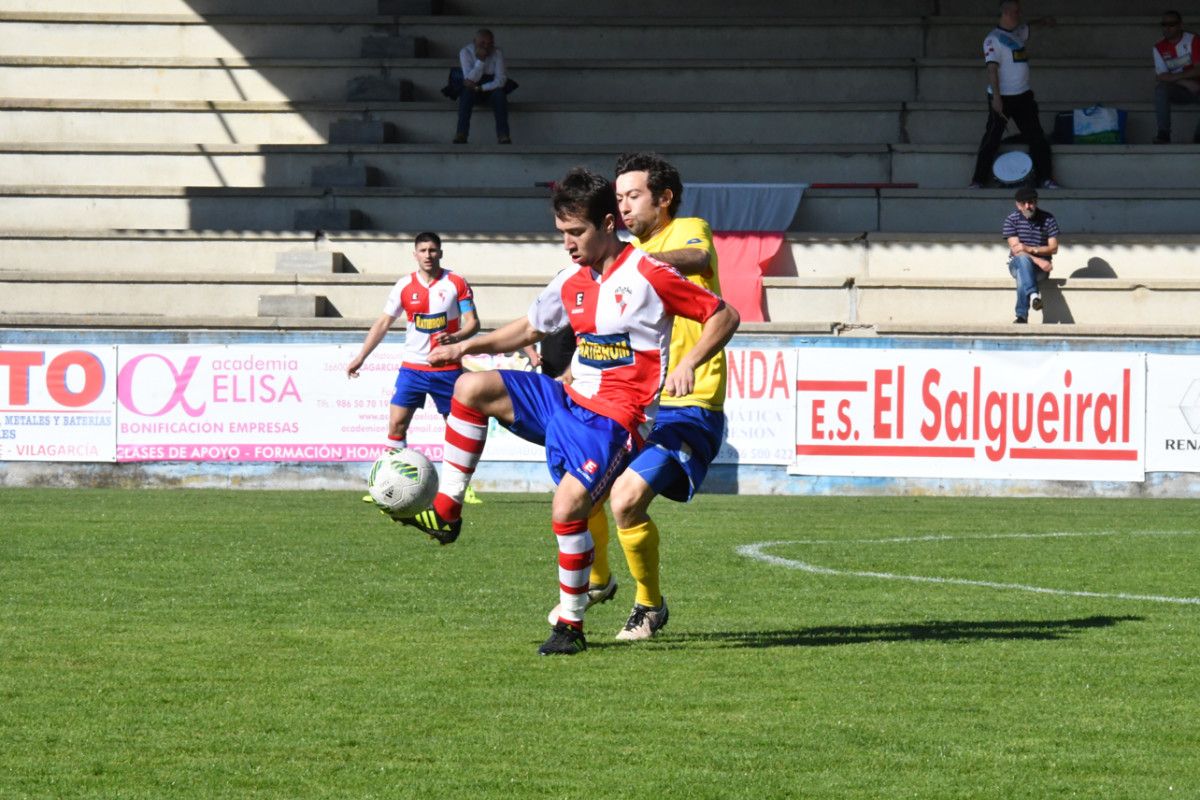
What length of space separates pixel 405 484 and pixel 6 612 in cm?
200

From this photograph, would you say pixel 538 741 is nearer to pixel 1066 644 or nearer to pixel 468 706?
pixel 468 706

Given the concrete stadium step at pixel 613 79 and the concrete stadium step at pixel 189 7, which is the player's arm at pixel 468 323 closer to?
the concrete stadium step at pixel 613 79

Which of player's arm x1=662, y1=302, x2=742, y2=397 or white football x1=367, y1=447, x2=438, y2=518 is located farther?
white football x1=367, y1=447, x2=438, y2=518

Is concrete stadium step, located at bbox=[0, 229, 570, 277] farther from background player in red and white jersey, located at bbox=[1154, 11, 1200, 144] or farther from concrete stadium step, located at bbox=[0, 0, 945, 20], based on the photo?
background player in red and white jersey, located at bbox=[1154, 11, 1200, 144]

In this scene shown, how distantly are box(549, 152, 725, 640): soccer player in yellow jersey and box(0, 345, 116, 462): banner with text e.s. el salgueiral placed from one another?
11305 millimetres

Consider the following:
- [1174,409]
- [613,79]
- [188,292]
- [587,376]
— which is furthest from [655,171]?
[613,79]

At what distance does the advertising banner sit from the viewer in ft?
55.3

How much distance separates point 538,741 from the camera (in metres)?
5.14

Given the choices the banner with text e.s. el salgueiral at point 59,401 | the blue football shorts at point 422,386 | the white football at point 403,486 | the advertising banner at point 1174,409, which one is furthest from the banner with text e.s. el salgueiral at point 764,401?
the white football at point 403,486

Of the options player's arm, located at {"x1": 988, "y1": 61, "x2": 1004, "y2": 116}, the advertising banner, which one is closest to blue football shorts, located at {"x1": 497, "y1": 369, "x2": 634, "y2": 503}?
the advertising banner

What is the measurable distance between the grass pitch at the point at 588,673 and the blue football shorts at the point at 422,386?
10.7ft

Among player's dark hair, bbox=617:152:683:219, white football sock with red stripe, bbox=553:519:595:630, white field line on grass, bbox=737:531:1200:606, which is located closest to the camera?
white football sock with red stripe, bbox=553:519:595:630

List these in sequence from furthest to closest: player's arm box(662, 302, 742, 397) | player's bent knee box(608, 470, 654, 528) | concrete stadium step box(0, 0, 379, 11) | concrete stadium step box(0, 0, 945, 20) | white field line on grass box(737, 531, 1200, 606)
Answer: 1. concrete stadium step box(0, 0, 379, 11)
2. concrete stadium step box(0, 0, 945, 20)
3. white field line on grass box(737, 531, 1200, 606)
4. player's bent knee box(608, 470, 654, 528)
5. player's arm box(662, 302, 742, 397)

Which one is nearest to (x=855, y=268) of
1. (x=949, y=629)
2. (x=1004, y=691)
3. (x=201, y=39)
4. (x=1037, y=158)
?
(x=1037, y=158)
